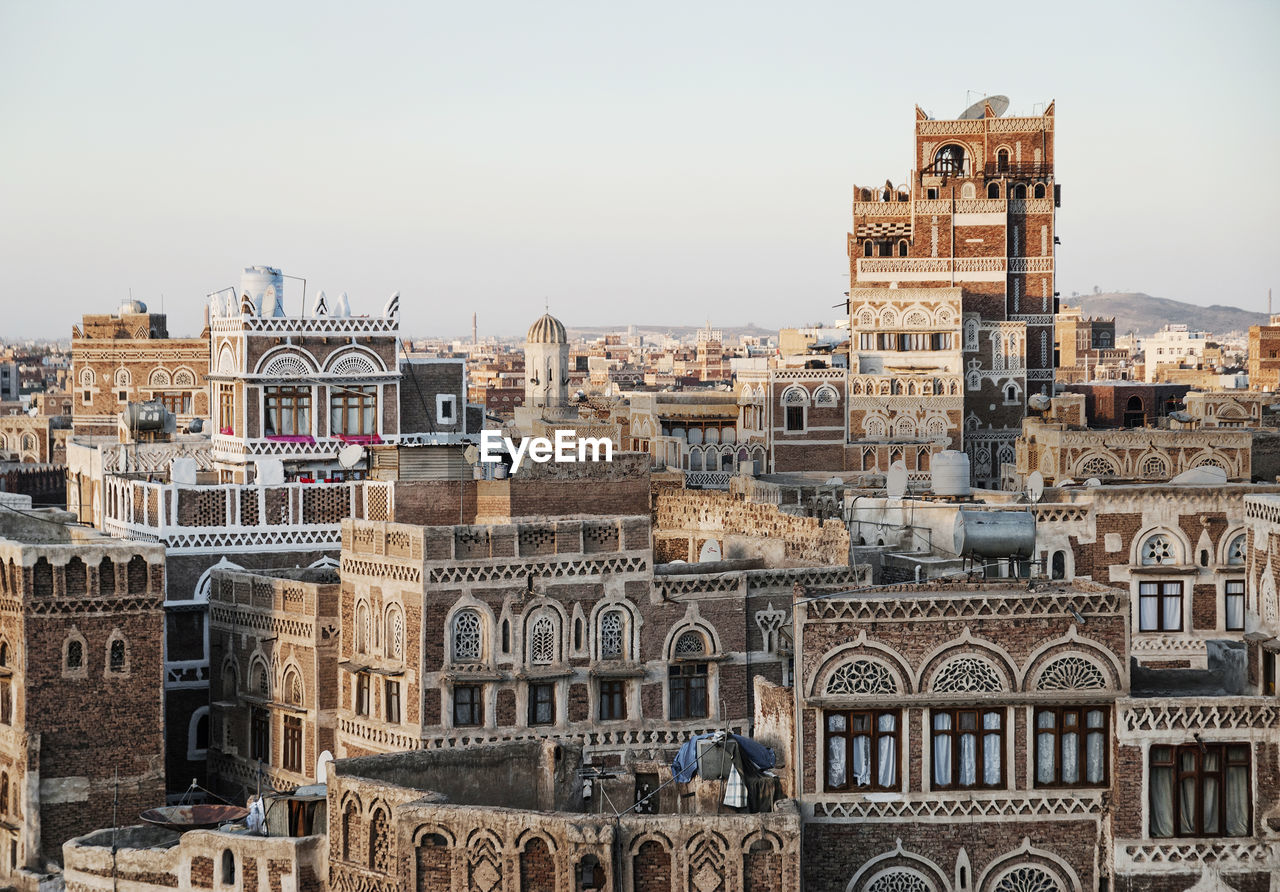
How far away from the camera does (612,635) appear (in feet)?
153

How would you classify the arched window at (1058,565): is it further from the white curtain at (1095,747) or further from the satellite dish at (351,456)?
the satellite dish at (351,456)

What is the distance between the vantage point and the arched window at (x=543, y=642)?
1800 inches

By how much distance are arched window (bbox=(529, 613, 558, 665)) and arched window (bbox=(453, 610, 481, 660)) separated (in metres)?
1.15

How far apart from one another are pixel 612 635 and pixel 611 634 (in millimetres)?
28

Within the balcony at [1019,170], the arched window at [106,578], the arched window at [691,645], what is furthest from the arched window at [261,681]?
the balcony at [1019,170]

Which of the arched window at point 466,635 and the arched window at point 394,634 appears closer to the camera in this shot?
the arched window at point 466,635

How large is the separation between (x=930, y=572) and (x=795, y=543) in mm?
3452

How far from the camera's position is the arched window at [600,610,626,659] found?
46469mm

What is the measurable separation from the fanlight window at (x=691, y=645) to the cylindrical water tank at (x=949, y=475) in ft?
46.6

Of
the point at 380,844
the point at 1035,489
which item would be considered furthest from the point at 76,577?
the point at 1035,489

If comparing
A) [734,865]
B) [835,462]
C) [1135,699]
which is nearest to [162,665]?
[734,865]

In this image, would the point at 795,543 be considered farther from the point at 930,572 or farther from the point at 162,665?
the point at 162,665

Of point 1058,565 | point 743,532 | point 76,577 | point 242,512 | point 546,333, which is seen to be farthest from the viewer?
point 546,333

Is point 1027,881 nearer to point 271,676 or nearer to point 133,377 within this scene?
point 271,676
